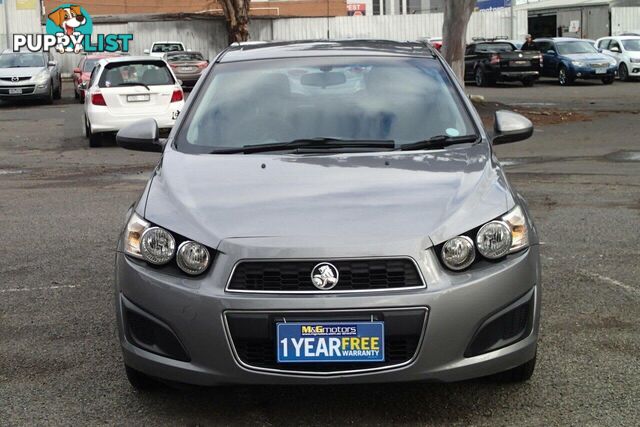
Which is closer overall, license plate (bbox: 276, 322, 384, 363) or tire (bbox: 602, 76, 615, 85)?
license plate (bbox: 276, 322, 384, 363)

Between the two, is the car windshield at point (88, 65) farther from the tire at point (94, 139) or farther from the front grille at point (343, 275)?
the front grille at point (343, 275)

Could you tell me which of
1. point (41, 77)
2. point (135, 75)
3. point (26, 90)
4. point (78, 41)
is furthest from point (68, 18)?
point (135, 75)

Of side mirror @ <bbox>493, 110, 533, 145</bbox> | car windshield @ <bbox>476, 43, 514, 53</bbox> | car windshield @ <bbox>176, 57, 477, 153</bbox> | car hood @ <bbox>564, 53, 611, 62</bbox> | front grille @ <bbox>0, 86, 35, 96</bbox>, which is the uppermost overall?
car windshield @ <bbox>176, 57, 477, 153</bbox>

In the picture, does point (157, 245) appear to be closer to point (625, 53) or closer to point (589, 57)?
point (589, 57)

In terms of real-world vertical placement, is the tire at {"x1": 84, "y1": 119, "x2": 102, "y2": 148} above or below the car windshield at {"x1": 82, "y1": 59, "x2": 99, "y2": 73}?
below

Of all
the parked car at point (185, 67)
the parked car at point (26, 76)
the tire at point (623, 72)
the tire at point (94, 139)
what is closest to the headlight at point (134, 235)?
the tire at point (94, 139)

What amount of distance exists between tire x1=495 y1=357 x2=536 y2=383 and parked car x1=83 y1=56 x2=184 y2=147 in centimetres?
1278

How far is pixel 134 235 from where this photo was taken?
4.25m

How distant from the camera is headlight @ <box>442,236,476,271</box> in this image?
3.94 m

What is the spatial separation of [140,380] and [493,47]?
31.1m

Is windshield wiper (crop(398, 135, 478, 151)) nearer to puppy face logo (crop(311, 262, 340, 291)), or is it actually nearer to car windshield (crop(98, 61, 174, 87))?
puppy face logo (crop(311, 262, 340, 291))

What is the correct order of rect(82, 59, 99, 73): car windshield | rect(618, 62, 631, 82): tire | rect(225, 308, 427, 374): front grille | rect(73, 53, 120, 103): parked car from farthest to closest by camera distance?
rect(618, 62, 631, 82): tire < rect(82, 59, 99, 73): car windshield < rect(73, 53, 120, 103): parked car < rect(225, 308, 427, 374): front grille

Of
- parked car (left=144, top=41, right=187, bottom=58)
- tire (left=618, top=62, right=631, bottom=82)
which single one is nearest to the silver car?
tire (left=618, top=62, right=631, bottom=82)

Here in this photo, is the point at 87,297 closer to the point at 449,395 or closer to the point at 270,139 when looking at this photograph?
the point at 270,139
